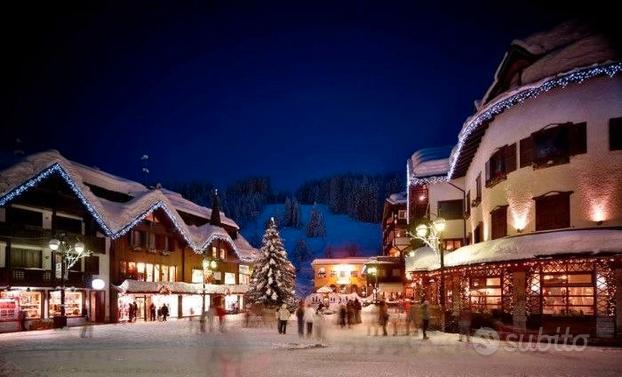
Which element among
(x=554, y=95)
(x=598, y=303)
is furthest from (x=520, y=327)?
(x=554, y=95)

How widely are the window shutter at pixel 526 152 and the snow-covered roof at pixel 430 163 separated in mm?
15333

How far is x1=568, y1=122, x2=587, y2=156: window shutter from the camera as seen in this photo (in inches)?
915

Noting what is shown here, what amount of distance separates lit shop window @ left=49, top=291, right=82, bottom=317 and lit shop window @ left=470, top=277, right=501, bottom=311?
1008 inches

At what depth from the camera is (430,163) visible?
43.3 metres

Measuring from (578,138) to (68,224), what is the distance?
3212 cm

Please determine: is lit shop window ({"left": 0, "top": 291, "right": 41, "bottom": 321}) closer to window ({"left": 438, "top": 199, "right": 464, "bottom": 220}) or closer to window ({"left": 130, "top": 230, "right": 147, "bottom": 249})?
window ({"left": 130, "top": 230, "right": 147, "bottom": 249})

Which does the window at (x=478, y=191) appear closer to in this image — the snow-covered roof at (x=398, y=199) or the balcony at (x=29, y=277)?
the balcony at (x=29, y=277)

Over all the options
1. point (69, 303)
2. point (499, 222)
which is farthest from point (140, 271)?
point (499, 222)

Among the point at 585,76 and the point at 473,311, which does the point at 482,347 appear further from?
the point at 585,76

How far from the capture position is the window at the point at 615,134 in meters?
22.6

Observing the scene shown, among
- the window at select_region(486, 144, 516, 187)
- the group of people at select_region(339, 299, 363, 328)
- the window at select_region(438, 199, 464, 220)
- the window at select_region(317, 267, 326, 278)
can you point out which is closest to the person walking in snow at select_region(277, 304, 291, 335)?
the group of people at select_region(339, 299, 363, 328)

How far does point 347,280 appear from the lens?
376 feet

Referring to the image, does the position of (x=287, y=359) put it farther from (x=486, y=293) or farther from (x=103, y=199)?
(x=103, y=199)

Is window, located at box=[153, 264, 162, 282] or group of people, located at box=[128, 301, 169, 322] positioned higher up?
window, located at box=[153, 264, 162, 282]
